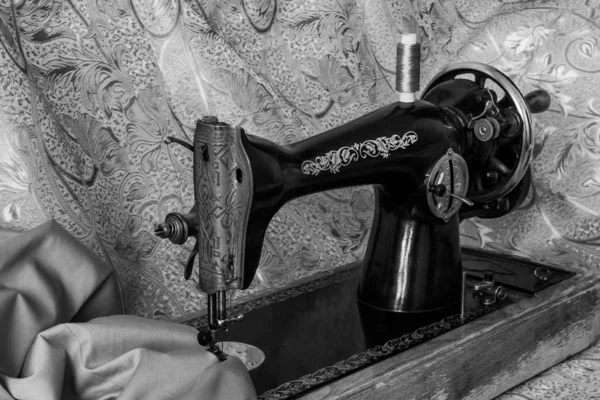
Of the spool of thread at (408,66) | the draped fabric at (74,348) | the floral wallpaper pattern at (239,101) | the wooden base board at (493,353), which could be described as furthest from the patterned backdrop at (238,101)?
the spool of thread at (408,66)

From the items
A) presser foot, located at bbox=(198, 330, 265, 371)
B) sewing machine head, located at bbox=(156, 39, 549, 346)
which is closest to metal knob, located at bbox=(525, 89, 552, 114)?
sewing machine head, located at bbox=(156, 39, 549, 346)

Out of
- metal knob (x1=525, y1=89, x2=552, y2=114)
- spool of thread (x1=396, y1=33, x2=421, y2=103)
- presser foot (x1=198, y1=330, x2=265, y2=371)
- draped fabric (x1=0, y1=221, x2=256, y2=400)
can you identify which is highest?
spool of thread (x1=396, y1=33, x2=421, y2=103)

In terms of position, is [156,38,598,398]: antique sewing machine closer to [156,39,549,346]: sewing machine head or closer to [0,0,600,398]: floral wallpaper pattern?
[156,39,549,346]: sewing machine head

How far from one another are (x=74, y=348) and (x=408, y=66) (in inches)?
21.8

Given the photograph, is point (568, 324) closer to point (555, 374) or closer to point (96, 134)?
point (555, 374)

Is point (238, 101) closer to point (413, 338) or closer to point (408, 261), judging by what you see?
point (408, 261)

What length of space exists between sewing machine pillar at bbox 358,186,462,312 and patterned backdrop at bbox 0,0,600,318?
0.35m

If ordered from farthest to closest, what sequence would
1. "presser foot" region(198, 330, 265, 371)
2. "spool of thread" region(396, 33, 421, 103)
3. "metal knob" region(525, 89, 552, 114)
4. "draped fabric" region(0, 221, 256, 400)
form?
"metal knob" region(525, 89, 552, 114) < "spool of thread" region(396, 33, 421, 103) < "presser foot" region(198, 330, 265, 371) < "draped fabric" region(0, 221, 256, 400)

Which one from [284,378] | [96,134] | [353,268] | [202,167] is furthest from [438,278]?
[96,134]

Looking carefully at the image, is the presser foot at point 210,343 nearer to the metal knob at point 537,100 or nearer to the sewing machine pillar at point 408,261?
the sewing machine pillar at point 408,261

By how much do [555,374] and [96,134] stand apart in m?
0.78

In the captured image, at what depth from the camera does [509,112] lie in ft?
4.11

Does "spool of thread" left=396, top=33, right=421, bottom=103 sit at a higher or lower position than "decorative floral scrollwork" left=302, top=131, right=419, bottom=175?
higher

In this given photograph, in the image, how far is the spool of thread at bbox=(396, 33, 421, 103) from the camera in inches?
45.9
